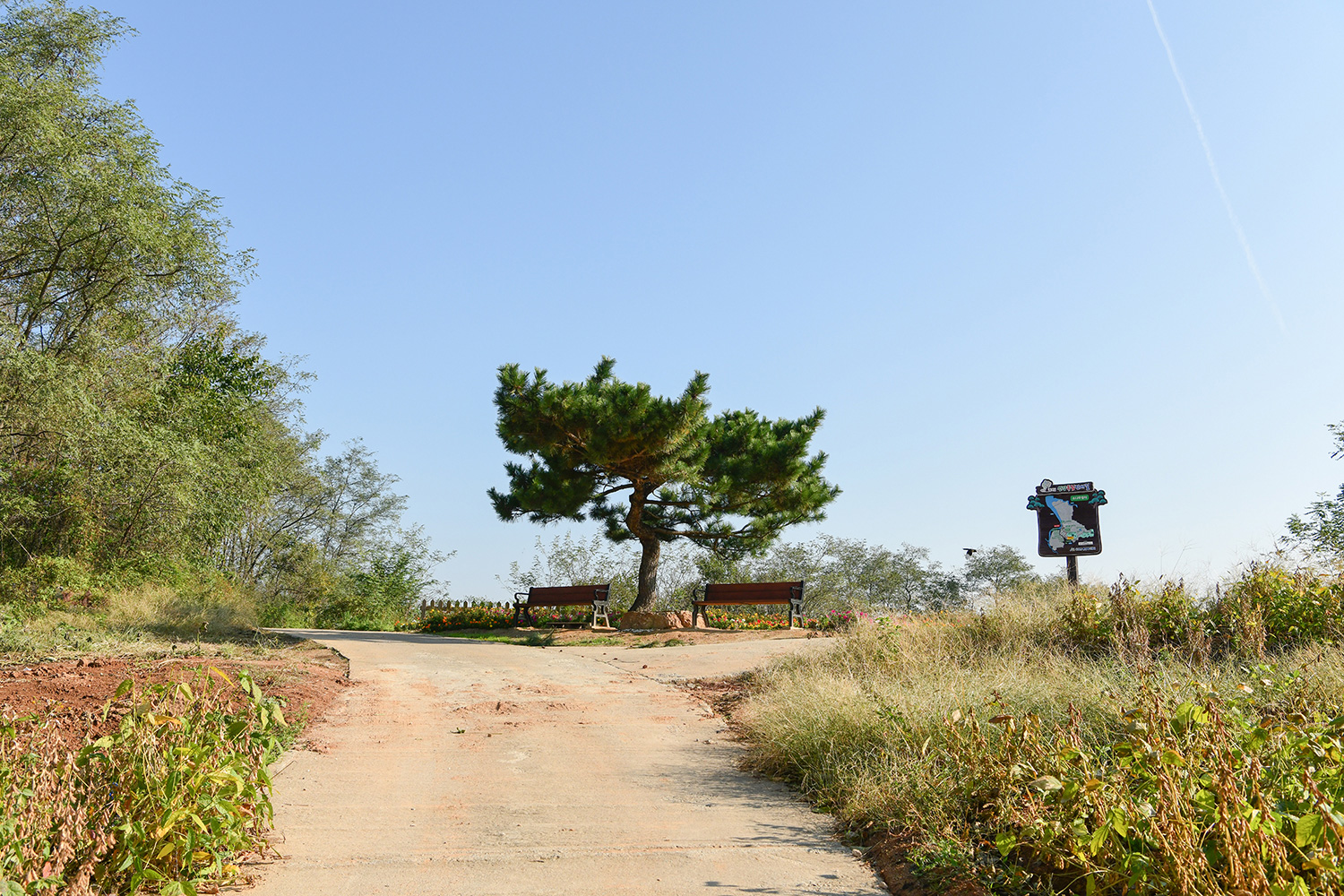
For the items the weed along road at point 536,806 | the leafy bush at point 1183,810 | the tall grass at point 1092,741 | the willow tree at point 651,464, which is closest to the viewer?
the leafy bush at point 1183,810

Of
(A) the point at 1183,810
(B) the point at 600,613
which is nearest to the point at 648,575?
(B) the point at 600,613

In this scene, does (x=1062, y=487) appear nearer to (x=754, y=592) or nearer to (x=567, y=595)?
(x=754, y=592)

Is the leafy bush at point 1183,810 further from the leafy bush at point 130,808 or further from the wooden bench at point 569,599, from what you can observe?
the wooden bench at point 569,599

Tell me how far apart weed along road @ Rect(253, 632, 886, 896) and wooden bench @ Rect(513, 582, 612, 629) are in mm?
9183

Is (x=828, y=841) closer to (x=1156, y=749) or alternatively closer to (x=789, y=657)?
(x=1156, y=749)

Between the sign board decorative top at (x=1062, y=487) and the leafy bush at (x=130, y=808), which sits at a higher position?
the sign board decorative top at (x=1062, y=487)

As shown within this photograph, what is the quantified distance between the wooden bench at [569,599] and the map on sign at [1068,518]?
796 centimetres

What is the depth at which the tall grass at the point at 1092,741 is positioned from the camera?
84.8 inches

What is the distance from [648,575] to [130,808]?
46.5 feet

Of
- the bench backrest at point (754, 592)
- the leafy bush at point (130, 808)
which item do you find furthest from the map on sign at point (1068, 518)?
the leafy bush at point (130, 808)

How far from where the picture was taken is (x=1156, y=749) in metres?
2.42

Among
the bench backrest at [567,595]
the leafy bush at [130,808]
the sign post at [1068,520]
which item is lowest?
the leafy bush at [130,808]

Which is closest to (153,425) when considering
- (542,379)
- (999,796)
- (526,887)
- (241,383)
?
(241,383)

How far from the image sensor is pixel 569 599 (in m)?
16.5
